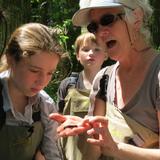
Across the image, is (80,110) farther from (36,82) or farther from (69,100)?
(36,82)

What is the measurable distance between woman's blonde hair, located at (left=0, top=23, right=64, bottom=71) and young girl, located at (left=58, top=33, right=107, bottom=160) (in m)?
0.59

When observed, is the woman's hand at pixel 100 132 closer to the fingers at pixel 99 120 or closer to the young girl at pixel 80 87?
the fingers at pixel 99 120

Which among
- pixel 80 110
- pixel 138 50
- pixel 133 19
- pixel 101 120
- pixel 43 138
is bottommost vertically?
pixel 80 110

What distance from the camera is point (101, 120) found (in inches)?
79.1

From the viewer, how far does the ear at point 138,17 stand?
2340 millimetres

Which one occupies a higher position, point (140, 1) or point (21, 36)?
point (140, 1)

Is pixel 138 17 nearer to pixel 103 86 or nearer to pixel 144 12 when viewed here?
pixel 144 12

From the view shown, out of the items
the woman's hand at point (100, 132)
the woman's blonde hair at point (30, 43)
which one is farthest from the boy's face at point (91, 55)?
the woman's hand at point (100, 132)

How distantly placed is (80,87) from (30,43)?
157 centimetres

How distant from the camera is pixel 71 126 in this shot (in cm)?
212

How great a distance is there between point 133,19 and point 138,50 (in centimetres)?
16

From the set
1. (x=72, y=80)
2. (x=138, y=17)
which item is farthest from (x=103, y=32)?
(x=72, y=80)

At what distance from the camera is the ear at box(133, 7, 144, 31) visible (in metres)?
2.34

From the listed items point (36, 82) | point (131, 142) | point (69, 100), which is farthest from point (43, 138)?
point (69, 100)
